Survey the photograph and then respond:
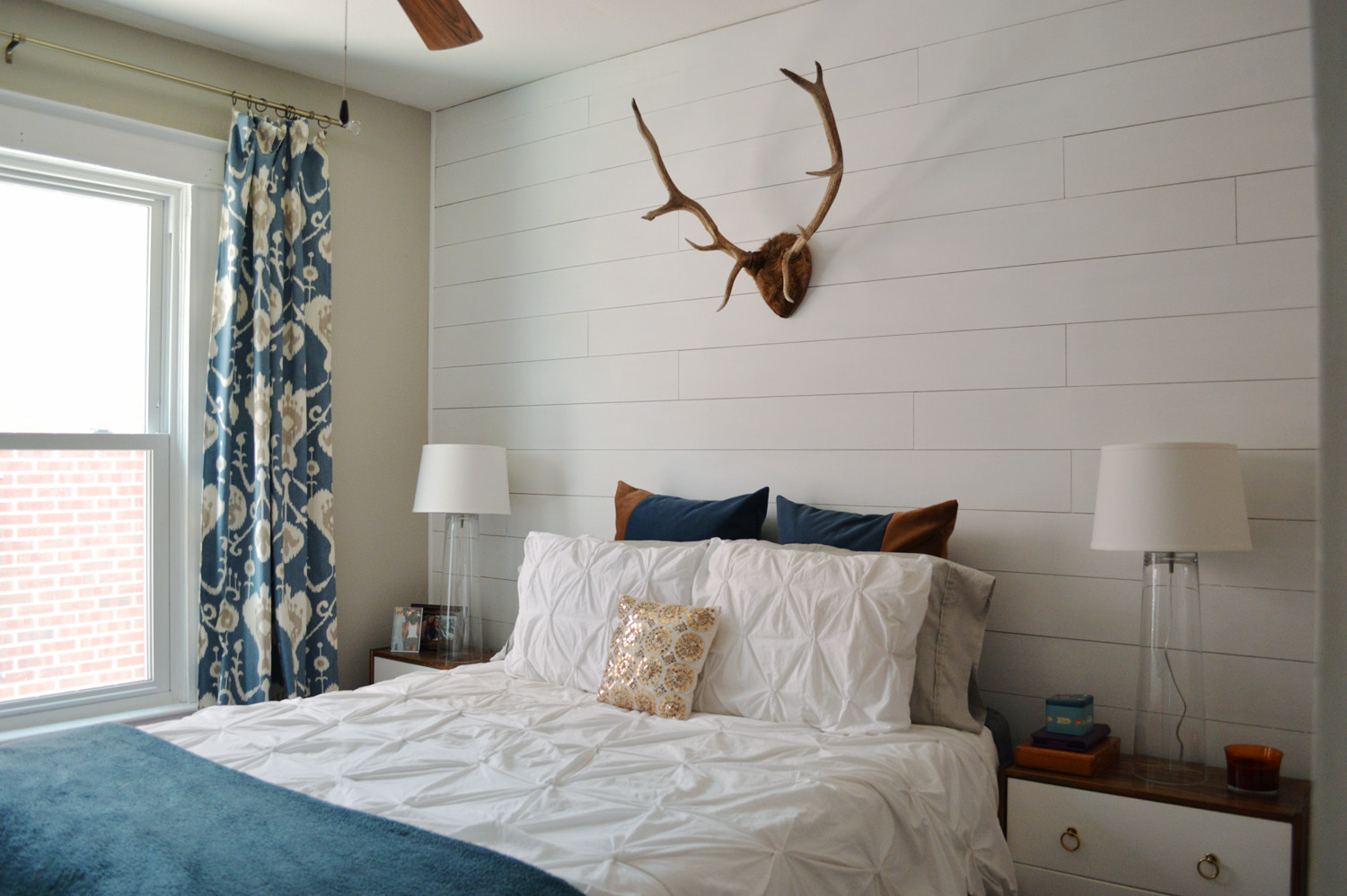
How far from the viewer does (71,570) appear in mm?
3137

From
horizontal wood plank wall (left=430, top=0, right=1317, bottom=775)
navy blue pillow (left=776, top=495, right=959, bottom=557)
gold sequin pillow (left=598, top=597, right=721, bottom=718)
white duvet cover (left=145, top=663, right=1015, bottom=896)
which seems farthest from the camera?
navy blue pillow (left=776, top=495, right=959, bottom=557)

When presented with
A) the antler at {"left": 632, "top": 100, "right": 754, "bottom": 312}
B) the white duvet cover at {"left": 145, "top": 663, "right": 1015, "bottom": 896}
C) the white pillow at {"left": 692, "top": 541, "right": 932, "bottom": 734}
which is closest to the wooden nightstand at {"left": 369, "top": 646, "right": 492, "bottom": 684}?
the white duvet cover at {"left": 145, "top": 663, "right": 1015, "bottom": 896}

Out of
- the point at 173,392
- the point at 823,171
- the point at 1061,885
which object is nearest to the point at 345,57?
the point at 173,392

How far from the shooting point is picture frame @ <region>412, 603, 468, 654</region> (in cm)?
364

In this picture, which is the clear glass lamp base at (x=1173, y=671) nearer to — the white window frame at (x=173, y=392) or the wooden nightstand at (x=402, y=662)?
the wooden nightstand at (x=402, y=662)

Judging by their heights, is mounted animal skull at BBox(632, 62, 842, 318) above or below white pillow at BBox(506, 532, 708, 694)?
above

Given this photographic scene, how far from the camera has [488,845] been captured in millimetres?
1608

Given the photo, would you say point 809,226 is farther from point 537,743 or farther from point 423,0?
point 537,743

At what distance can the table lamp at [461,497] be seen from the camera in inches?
138

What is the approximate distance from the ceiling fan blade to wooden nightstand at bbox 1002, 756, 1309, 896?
2.13 metres

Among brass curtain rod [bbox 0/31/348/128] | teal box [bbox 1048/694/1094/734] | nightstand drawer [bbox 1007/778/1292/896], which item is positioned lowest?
nightstand drawer [bbox 1007/778/1292/896]

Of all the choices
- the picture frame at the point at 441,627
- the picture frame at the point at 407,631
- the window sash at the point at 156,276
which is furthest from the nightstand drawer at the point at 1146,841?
the window sash at the point at 156,276

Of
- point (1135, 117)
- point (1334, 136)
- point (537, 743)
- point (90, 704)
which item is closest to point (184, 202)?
point (90, 704)

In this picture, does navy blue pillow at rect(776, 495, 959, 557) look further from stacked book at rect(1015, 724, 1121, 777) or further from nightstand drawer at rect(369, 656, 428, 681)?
nightstand drawer at rect(369, 656, 428, 681)
